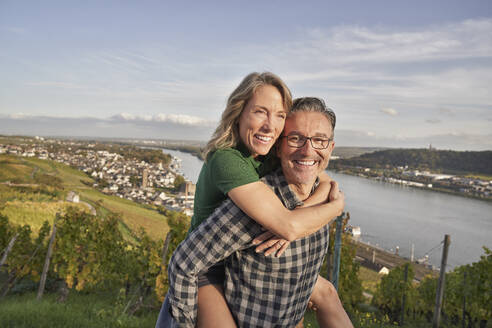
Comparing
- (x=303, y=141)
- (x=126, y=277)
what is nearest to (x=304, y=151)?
(x=303, y=141)

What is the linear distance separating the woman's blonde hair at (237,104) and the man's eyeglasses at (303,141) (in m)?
0.14

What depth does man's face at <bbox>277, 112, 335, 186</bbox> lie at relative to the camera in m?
1.40

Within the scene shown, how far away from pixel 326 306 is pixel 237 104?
1045 mm

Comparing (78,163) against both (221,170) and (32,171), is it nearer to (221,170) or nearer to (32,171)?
(32,171)

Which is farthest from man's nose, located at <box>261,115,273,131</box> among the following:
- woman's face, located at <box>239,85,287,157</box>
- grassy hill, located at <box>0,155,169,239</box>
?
grassy hill, located at <box>0,155,169,239</box>

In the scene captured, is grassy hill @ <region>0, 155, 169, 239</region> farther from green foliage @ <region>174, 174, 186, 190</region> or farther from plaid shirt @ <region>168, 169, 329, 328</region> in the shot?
green foliage @ <region>174, 174, 186, 190</region>

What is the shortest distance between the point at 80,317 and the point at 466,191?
78095 mm

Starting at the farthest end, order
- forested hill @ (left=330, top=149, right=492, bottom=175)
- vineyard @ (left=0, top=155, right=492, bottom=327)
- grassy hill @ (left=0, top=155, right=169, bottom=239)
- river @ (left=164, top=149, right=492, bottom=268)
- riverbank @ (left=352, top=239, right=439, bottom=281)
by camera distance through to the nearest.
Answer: forested hill @ (left=330, top=149, right=492, bottom=175), river @ (left=164, top=149, right=492, bottom=268), riverbank @ (left=352, top=239, right=439, bottom=281), grassy hill @ (left=0, top=155, right=169, bottom=239), vineyard @ (left=0, top=155, right=492, bottom=327)

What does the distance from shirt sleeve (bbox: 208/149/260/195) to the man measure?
0.08 m

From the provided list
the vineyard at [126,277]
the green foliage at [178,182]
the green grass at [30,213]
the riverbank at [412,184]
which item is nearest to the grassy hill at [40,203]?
the green grass at [30,213]

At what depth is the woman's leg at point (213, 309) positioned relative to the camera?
126 centimetres

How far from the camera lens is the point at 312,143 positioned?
142 cm

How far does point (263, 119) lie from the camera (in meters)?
1.41

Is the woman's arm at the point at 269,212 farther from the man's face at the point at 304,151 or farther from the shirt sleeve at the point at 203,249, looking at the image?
the man's face at the point at 304,151
